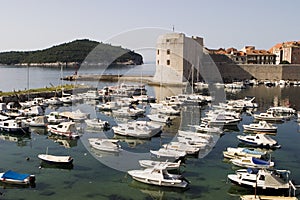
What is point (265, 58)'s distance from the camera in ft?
200

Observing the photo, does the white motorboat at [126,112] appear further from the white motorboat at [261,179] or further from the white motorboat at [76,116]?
the white motorboat at [261,179]

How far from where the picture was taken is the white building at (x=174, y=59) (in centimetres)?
4191

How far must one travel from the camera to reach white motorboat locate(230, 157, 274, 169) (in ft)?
37.9

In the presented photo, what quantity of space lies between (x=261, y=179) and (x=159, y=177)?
2.79 m

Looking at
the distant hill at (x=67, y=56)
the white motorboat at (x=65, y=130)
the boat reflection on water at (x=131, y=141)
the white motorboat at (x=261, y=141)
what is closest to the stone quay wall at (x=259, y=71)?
the white motorboat at (x=261, y=141)

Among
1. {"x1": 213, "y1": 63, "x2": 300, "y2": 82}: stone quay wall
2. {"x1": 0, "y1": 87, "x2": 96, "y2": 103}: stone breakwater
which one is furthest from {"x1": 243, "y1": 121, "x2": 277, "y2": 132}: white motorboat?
{"x1": 213, "y1": 63, "x2": 300, "y2": 82}: stone quay wall

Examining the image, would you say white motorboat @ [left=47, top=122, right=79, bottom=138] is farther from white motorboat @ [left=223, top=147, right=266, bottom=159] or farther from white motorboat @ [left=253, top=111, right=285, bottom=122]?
white motorboat @ [left=253, top=111, right=285, bottom=122]

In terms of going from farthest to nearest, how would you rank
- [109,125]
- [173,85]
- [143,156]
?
[173,85] < [109,125] < [143,156]

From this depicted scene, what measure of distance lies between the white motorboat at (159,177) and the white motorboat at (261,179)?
1522 millimetres

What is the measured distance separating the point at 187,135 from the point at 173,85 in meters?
24.7

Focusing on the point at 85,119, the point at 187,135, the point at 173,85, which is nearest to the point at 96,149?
the point at 187,135

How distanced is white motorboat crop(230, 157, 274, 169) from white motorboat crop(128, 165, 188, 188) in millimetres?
2467

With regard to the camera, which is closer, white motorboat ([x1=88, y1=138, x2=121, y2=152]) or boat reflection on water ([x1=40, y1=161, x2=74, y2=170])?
boat reflection on water ([x1=40, y1=161, x2=74, y2=170])

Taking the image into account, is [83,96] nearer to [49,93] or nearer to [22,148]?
[49,93]
